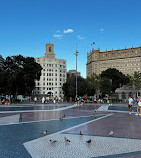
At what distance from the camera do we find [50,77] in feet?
332

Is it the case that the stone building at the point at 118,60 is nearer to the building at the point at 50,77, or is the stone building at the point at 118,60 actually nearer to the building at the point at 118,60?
the building at the point at 118,60

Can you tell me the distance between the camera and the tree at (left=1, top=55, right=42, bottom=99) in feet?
135

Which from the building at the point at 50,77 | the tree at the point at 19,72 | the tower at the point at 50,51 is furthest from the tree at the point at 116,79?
the tree at the point at 19,72

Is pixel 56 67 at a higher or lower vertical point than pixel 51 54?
lower

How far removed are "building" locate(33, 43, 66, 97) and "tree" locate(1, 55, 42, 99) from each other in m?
52.2

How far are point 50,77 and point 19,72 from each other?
2351 inches

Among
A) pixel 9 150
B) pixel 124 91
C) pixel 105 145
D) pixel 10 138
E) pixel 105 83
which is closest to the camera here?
pixel 9 150

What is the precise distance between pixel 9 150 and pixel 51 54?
10211 centimetres

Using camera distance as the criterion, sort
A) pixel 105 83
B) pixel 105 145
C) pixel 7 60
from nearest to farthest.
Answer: pixel 105 145
pixel 7 60
pixel 105 83

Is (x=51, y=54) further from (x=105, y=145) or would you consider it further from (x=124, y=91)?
(x=105, y=145)

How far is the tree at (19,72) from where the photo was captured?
1623 inches

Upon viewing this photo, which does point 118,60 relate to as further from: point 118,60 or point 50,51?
point 50,51

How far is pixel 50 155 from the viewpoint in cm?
565

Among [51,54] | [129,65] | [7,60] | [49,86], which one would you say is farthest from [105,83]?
[129,65]
